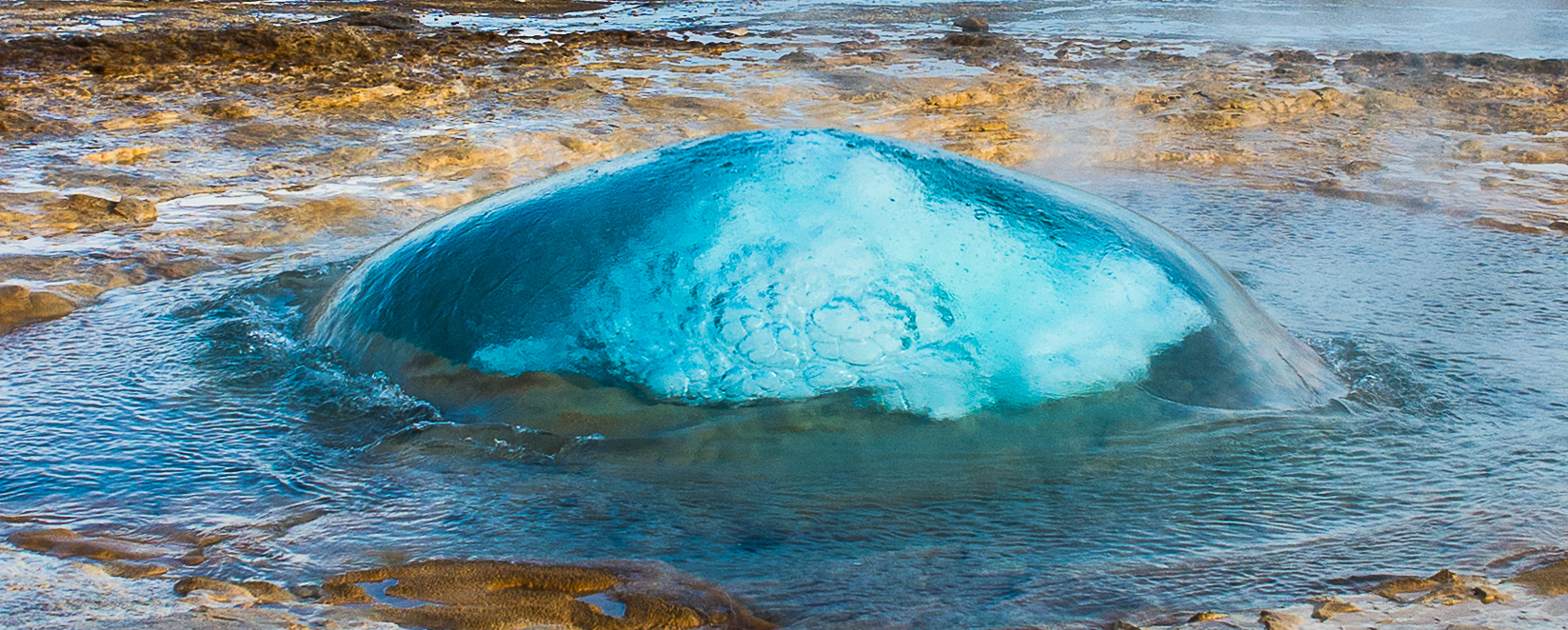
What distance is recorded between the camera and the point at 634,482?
2320 mm

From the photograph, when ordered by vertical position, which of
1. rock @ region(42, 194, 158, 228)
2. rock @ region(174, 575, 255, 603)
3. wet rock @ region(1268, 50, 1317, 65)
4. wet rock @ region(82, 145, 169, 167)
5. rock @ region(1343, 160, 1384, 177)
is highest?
wet rock @ region(1268, 50, 1317, 65)

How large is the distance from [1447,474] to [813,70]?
8.15m

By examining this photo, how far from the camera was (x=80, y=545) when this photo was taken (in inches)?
81.4

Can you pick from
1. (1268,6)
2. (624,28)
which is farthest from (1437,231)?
(1268,6)

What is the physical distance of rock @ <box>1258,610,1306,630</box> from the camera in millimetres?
1795

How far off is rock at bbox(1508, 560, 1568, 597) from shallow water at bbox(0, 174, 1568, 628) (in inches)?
3.3

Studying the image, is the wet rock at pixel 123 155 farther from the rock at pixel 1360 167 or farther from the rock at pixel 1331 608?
the rock at pixel 1360 167

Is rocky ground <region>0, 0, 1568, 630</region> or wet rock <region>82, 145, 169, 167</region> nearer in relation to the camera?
rocky ground <region>0, 0, 1568, 630</region>

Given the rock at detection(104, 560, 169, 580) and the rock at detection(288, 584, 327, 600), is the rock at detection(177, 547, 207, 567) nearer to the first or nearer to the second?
the rock at detection(104, 560, 169, 580)

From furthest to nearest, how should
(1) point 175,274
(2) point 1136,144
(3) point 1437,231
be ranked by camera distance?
(2) point 1136,144
(3) point 1437,231
(1) point 175,274

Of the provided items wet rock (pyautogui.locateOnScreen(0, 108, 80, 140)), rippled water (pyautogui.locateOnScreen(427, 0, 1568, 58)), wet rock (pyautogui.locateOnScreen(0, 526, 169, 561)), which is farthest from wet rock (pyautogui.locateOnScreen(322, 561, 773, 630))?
rippled water (pyautogui.locateOnScreen(427, 0, 1568, 58))

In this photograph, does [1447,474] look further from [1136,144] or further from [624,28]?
[624,28]

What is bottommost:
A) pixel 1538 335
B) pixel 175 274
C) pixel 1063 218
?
pixel 175 274

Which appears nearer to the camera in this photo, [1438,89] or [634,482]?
[634,482]
